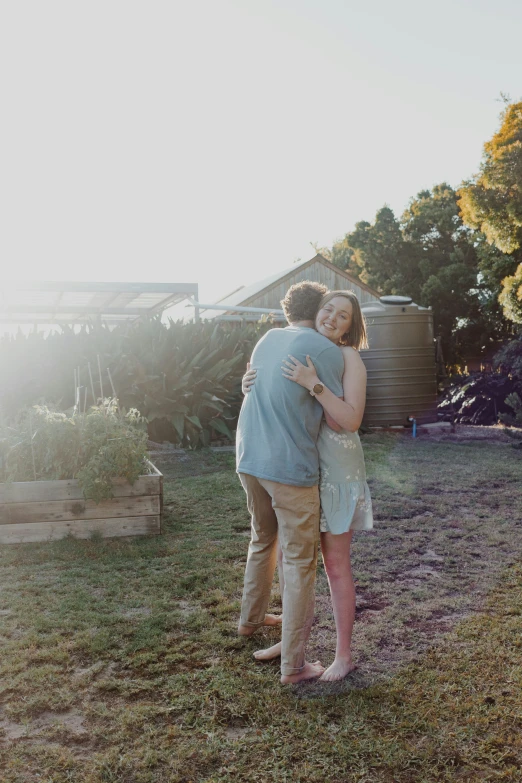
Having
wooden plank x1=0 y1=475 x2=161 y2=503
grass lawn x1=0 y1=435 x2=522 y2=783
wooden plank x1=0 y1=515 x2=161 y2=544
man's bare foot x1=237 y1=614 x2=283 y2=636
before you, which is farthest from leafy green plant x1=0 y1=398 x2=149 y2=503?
man's bare foot x1=237 y1=614 x2=283 y2=636

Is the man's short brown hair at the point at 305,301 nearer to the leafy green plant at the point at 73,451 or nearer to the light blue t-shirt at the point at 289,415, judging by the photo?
the light blue t-shirt at the point at 289,415

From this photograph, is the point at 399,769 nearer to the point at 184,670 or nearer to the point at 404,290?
the point at 184,670

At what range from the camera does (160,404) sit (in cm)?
938

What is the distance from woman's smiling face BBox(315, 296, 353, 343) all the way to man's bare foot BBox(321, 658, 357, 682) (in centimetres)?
129

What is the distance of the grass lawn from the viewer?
7.43 ft

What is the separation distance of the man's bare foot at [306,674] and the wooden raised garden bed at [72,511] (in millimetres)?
2361

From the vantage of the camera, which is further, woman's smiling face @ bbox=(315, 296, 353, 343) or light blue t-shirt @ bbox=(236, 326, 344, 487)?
woman's smiling face @ bbox=(315, 296, 353, 343)

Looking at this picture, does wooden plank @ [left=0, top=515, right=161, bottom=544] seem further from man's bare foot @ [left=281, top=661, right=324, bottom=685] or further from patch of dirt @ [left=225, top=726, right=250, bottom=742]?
patch of dirt @ [left=225, top=726, right=250, bottom=742]

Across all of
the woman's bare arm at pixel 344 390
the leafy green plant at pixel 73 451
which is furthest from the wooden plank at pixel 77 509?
the woman's bare arm at pixel 344 390

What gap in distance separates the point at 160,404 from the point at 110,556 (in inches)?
195

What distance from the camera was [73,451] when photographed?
500cm

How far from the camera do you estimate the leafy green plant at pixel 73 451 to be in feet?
15.8

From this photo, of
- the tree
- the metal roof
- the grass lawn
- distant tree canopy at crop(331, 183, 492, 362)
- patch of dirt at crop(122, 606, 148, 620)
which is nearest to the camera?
the grass lawn

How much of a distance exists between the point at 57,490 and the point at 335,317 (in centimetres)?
277
